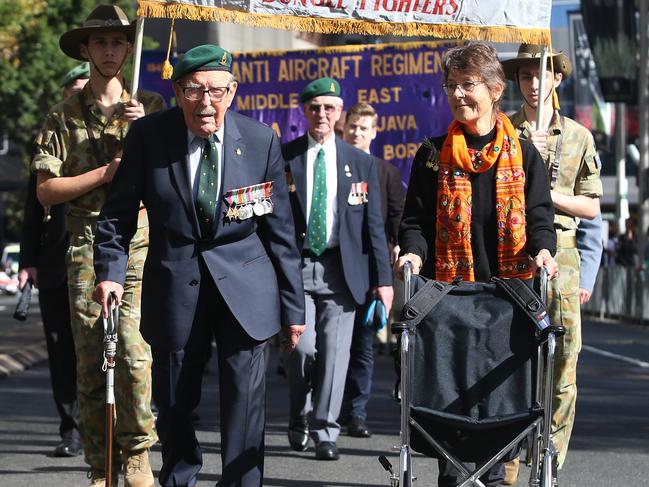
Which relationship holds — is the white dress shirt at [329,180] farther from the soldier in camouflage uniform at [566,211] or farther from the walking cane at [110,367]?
the walking cane at [110,367]

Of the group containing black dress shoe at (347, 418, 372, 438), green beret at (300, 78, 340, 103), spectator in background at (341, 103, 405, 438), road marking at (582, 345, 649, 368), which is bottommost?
road marking at (582, 345, 649, 368)

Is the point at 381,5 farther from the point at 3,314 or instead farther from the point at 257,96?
the point at 3,314

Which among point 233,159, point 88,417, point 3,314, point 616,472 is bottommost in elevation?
point 3,314

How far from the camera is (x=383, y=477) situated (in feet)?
26.8

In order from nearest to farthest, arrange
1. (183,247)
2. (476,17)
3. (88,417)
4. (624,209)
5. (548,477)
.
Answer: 1. (548,477)
2. (183,247)
3. (88,417)
4. (476,17)
5. (624,209)

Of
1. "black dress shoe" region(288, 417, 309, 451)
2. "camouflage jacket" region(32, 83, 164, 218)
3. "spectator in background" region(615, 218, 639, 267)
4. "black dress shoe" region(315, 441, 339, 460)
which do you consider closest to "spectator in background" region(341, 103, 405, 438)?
"black dress shoe" region(288, 417, 309, 451)

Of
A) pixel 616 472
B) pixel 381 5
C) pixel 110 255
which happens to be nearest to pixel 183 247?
pixel 110 255

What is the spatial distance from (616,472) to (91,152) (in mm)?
3172

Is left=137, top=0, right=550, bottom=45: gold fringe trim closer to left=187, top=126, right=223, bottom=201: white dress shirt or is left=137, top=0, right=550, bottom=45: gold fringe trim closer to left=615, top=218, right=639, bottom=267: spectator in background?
left=187, top=126, right=223, bottom=201: white dress shirt

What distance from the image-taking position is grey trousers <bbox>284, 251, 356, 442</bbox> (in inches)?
364

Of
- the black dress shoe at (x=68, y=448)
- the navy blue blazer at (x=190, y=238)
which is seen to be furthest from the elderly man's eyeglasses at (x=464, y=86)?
the black dress shoe at (x=68, y=448)

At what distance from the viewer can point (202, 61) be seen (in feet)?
20.1

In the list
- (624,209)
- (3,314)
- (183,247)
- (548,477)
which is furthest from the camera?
(624,209)

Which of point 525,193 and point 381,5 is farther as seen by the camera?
point 381,5
